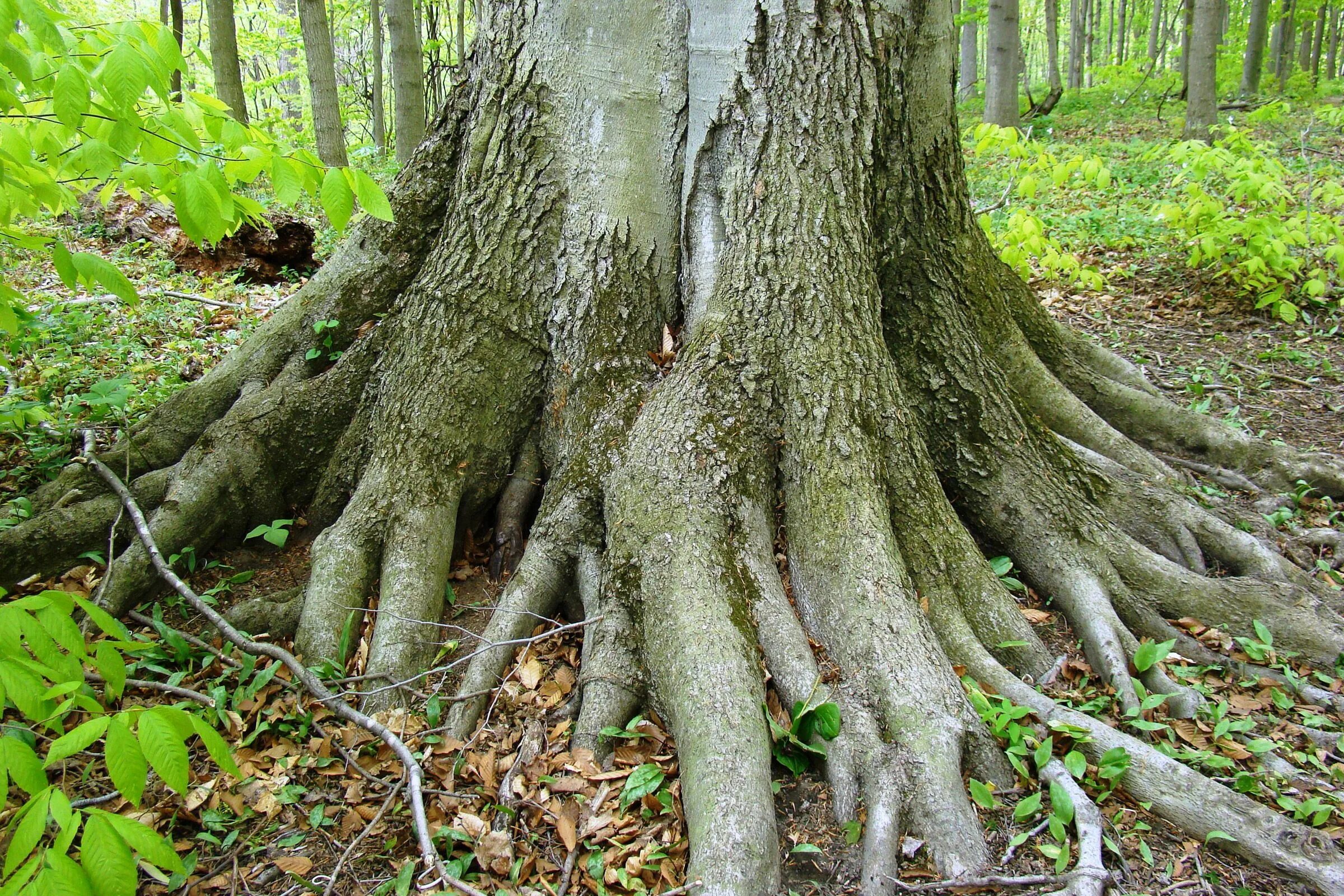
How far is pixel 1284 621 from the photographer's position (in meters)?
3.10

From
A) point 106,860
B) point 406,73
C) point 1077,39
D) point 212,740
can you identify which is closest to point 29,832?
point 106,860

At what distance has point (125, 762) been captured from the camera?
58.2 inches

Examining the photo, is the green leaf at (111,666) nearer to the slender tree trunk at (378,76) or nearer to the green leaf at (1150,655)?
the green leaf at (1150,655)

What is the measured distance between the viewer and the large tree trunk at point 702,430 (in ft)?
A: 9.37

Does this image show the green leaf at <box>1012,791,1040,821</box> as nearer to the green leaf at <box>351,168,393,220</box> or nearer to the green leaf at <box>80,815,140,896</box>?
the green leaf at <box>80,815,140,896</box>

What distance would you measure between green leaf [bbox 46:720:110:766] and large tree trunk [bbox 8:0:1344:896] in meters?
1.48

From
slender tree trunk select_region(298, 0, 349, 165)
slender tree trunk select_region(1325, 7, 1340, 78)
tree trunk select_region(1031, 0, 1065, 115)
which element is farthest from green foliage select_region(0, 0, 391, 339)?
slender tree trunk select_region(1325, 7, 1340, 78)

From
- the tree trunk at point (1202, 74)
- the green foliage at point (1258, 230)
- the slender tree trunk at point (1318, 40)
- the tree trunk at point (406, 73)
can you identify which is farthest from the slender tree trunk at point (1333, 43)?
the tree trunk at point (406, 73)

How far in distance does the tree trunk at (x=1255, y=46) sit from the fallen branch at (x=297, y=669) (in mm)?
19895

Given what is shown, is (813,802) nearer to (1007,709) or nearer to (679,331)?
(1007,709)

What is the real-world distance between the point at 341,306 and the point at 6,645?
2769mm

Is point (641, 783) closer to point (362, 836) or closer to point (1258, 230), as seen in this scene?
point (362, 836)

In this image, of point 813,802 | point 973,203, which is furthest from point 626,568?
point 973,203

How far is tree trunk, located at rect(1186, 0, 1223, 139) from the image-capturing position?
10.6 metres
